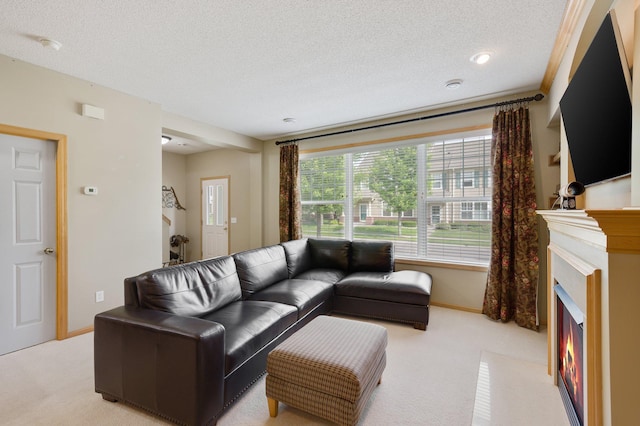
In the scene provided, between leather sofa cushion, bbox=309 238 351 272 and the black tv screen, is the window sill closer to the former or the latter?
leather sofa cushion, bbox=309 238 351 272

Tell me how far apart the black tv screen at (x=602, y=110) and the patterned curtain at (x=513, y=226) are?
1406 mm

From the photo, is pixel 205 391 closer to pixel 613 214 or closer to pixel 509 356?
pixel 613 214

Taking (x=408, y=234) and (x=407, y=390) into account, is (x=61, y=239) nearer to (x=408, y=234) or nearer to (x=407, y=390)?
(x=407, y=390)

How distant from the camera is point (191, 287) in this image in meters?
2.25

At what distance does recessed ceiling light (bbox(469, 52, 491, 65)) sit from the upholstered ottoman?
8.17ft

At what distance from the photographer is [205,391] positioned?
5.08ft

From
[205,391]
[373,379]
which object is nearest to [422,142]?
[373,379]

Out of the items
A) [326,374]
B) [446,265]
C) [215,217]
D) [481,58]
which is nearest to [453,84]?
[481,58]

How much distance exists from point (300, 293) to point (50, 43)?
2951 mm

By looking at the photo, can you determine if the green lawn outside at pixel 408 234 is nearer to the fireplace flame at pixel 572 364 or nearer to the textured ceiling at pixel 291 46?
the textured ceiling at pixel 291 46

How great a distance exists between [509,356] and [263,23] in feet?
10.8

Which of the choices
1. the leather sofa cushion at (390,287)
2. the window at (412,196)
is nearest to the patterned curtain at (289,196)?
the window at (412,196)

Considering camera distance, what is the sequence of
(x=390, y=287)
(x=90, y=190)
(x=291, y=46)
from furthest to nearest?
1. (x=390, y=287)
2. (x=90, y=190)
3. (x=291, y=46)

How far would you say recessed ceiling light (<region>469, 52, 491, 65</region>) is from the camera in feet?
8.07
